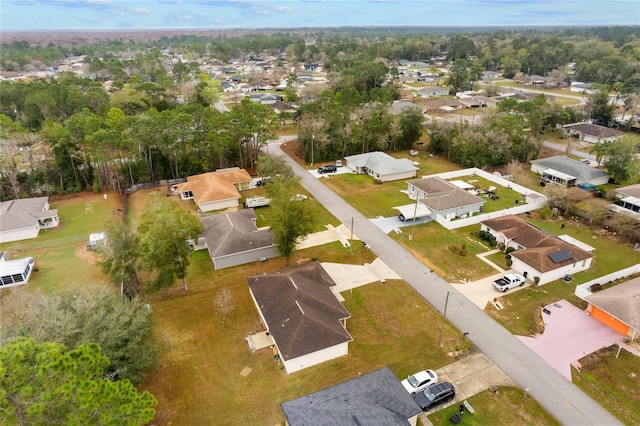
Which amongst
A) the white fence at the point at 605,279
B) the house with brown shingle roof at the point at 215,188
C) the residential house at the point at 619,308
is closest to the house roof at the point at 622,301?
the residential house at the point at 619,308

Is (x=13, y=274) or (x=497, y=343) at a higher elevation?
(x=13, y=274)

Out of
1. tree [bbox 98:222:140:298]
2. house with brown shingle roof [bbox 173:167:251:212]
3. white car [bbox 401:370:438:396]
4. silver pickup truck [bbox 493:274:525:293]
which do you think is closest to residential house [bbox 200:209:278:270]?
tree [bbox 98:222:140:298]

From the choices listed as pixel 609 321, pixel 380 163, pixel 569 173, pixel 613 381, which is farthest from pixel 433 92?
pixel 613 381

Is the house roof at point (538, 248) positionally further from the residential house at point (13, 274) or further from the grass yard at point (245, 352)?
the residential house at point (13, 274)

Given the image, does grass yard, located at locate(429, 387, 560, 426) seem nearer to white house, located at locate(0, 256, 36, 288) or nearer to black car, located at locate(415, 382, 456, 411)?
black car, located at locate(415, 382, 456, 411)

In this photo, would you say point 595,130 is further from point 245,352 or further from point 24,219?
point 24,219

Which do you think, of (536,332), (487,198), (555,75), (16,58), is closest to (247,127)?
(487,198)
